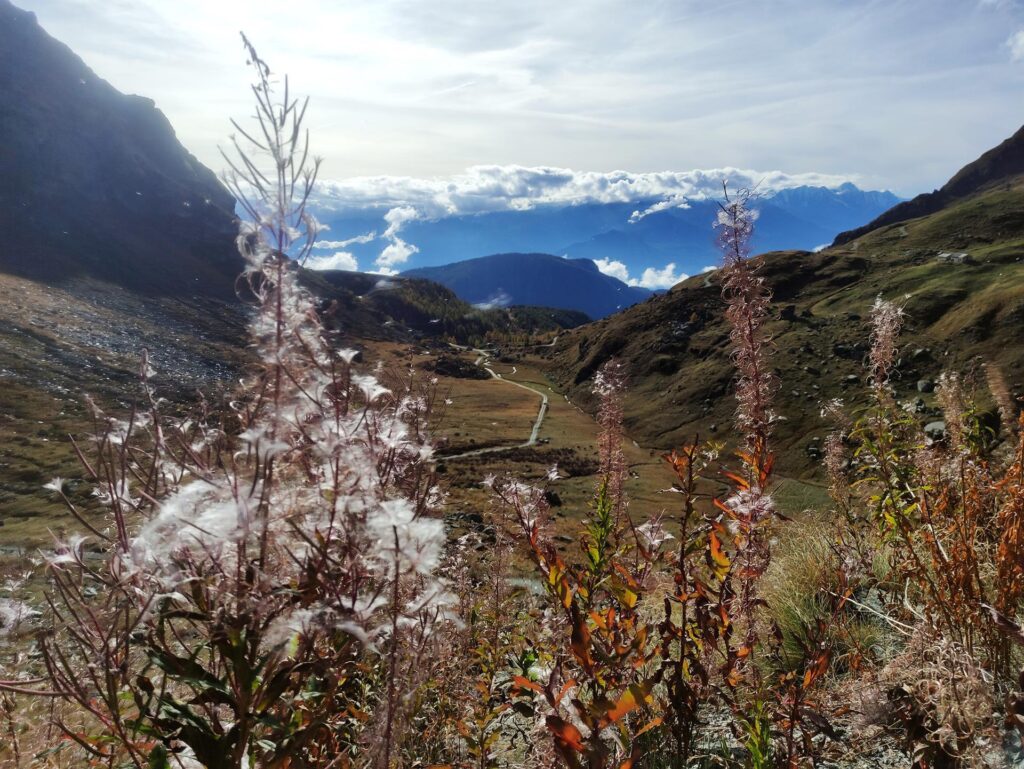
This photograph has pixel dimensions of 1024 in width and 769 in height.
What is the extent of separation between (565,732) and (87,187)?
199789mm

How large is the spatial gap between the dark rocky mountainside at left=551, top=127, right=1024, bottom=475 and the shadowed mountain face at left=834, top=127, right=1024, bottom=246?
4243 cm

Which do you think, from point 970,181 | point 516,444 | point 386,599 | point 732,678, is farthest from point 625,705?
point 970,181

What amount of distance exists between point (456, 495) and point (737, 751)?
45.4m

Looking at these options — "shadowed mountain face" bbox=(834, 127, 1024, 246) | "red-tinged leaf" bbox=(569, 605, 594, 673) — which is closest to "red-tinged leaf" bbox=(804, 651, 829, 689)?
"red-tinged leaf" bbox=(569, 605, 594, 673)

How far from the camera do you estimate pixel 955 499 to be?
140 inches

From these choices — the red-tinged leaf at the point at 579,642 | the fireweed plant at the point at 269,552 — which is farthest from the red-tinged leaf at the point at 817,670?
the fireweed plant at the point at 269,552

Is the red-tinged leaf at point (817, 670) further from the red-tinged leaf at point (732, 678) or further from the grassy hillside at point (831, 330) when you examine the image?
the grassy hillside at point (831, 330)

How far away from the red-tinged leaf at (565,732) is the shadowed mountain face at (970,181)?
17841 centimetres

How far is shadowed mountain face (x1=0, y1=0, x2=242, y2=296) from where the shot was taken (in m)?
134

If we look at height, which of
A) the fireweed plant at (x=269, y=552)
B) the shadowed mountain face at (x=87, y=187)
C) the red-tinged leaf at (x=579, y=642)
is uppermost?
the shadowed mountain face at (x=87, y=187)

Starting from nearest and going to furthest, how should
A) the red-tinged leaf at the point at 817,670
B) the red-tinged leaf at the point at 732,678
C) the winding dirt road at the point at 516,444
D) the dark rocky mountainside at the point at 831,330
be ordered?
the red-tinged leaf at the point at 817,670 < the red-tinged leaf at the point at 732,678 < the dark rocky mountainside at the point at 831,330 < the winding dirt road at the point at 516,444

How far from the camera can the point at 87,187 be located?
514 feet

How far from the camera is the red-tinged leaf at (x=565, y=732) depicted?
1759mm

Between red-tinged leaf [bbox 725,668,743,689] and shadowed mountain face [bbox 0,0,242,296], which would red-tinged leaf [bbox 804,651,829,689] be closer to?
red-tinged leaf [bbox 725,668,743,689]
